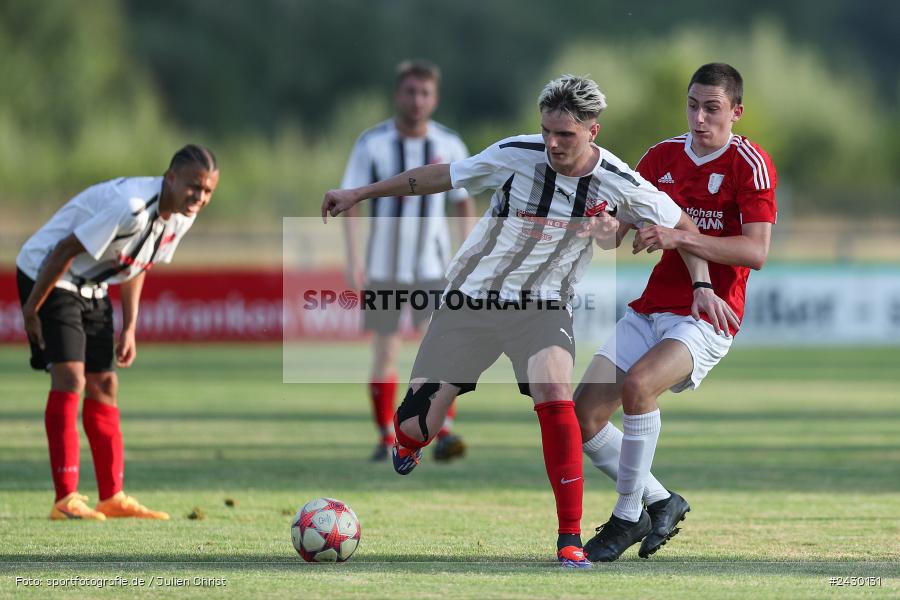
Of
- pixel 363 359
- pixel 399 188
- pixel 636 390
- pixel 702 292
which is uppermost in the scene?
pixel 399 188

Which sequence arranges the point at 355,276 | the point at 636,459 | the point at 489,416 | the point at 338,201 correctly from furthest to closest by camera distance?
the point at 489,416
the point at 355,276
the point at 636,459
the point at 338,201

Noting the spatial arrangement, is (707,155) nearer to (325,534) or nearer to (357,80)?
(325,534)

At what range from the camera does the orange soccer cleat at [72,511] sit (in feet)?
23.2

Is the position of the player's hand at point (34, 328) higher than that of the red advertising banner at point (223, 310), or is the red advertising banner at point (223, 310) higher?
the player's hand at point (34, 328)

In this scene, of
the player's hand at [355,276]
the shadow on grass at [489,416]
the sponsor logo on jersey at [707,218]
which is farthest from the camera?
the shadow on grass at [489,416]

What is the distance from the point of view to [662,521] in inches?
244

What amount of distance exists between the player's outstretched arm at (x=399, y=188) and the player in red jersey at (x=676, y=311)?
863mm

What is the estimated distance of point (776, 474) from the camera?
8805 millimetres

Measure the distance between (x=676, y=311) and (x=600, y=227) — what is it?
0.69 m

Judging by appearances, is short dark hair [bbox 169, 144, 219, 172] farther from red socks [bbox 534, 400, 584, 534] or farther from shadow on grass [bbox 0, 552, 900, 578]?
red socks [bbox 534, 400, 584, 534]

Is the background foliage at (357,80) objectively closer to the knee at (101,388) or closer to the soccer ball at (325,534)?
the knee at (101,388)

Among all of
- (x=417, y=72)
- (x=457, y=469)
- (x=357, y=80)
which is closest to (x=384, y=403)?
(x=457, y=469)

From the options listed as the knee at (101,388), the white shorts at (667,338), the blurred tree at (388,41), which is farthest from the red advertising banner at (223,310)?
the blurred tree at (388,41)

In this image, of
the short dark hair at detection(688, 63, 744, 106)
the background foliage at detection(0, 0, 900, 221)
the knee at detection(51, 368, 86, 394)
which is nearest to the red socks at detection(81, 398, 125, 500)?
the knee at detection(51, 368, 86, 394)
